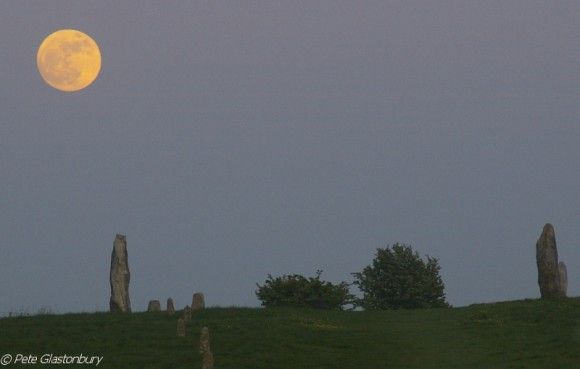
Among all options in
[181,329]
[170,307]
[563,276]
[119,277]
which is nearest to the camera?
[181,329]

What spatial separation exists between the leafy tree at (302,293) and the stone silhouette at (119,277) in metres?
12.0

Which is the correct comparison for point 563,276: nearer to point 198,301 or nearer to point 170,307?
point 198,301

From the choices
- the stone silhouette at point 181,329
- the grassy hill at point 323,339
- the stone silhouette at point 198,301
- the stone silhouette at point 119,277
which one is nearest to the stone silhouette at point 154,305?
the stone silhouette at point 119,277

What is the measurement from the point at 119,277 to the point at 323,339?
21.8 m

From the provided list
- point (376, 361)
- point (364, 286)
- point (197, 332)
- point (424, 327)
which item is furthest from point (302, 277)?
point (376, 361)

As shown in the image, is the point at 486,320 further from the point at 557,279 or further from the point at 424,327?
the point at 557,279

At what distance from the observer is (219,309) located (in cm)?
5397

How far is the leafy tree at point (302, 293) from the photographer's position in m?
68.2

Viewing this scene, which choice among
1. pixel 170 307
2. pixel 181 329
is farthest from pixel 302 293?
pixel 181 329

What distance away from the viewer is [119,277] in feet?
194

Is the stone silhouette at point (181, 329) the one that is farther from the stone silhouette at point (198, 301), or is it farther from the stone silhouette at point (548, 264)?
the stone silhouette at point (548, 264)

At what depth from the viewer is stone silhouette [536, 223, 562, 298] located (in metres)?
57.8

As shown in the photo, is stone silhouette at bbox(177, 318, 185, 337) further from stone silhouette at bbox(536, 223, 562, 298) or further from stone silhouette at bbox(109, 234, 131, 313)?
stone silhouette at bbox(536, 223, 562, 298)

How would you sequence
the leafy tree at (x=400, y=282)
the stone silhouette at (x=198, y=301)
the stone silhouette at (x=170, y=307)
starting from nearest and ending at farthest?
the stone silhouette at (x=170, y=307) → the stone silhouette at (x=198, y=301) → the leafy tree at (x=400, y=282)
